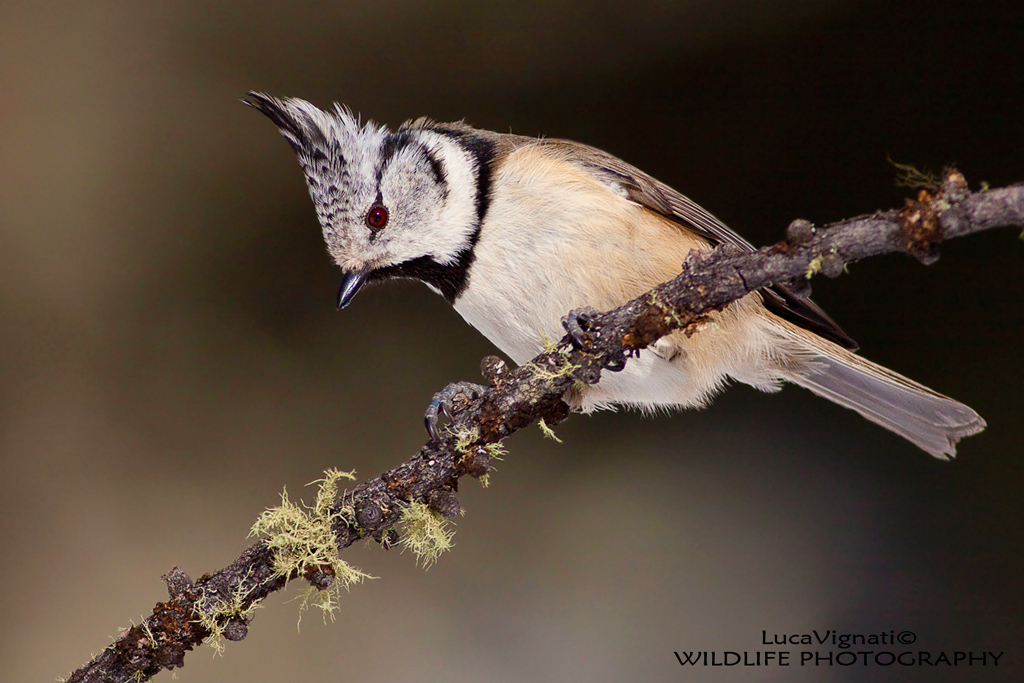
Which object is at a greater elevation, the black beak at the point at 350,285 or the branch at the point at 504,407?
the black beak at the point at 350,285

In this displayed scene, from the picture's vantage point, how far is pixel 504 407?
1.09m

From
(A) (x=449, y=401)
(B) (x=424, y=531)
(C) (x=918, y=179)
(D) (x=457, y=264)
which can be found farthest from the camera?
(D) (x=457, y=264)

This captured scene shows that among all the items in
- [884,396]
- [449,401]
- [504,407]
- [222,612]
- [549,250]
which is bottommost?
[222,612]

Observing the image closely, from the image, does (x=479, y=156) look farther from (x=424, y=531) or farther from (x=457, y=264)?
(x=424, y=531)

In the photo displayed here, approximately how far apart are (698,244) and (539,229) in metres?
0.35

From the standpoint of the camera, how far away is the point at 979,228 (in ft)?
2.61

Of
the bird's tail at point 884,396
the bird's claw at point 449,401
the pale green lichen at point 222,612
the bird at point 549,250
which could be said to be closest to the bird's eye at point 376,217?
the bird at point 549,250

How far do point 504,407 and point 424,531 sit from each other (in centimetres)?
24

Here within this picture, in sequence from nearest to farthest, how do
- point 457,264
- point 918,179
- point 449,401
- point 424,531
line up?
point 918,179, point 424,531, point 449,401, point 457,264

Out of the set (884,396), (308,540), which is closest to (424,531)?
(308,540)

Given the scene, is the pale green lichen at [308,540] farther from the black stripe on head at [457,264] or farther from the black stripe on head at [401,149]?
the black stripe on head at [401,149]

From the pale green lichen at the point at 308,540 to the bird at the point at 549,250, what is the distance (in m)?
0.29

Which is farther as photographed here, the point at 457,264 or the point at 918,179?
the point at 457,264

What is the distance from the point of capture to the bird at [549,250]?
1340 millimetres
